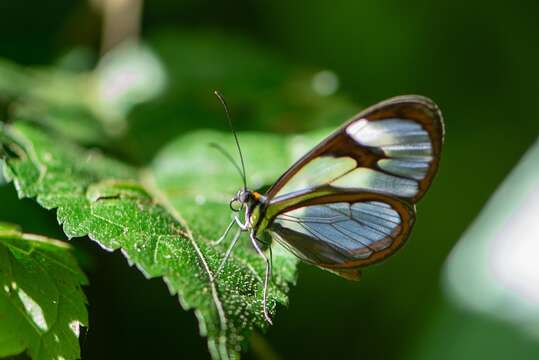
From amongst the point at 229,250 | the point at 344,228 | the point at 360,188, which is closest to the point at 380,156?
the point at 360,188

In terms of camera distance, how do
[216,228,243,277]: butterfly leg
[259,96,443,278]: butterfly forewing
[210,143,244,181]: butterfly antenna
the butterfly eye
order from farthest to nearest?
[210,143,244,181]: butterfly antenna
the butterfly eye
[259,96,443,278]: butterfly forewing
[216,228,243,277]: butterfly leg

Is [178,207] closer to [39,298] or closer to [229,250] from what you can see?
[229,250]

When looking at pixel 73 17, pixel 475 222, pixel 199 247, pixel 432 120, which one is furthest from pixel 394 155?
pixel 73 17

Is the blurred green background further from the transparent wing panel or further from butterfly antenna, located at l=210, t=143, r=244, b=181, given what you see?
the transparent wing panel

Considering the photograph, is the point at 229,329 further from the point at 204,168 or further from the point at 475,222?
the point at 475,222

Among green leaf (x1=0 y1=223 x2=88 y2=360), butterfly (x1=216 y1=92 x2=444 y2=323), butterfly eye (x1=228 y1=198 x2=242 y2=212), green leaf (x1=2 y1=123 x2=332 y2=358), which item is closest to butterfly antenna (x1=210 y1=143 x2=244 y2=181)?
green leaf (x1=2 y1=123 x2=332 y2=358)
